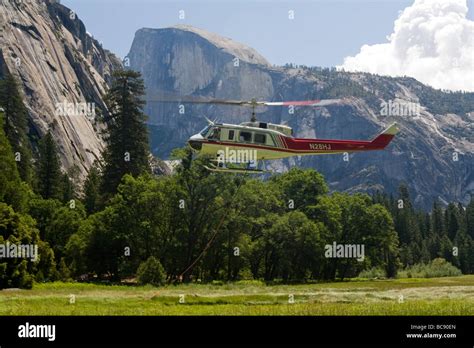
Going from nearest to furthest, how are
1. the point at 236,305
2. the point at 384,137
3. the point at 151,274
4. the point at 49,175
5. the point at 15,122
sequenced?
1. the point at 236,305
2. the point at 384,137
3. the point at 151,274
4. the point at 15,122
5. the point at 49,175

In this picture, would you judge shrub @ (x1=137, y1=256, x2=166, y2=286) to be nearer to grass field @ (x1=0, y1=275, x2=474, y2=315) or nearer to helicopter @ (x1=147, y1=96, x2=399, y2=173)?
grass field @ (x1=0, y1=275, x2=474, y2=315)

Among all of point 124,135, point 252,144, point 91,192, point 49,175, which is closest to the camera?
point 252,144

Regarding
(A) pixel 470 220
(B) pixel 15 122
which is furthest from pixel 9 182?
(A) pixel 470 220

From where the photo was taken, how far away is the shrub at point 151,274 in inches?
2254

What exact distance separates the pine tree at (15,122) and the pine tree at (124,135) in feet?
34.6

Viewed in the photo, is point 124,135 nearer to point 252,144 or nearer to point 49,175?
point 49,175

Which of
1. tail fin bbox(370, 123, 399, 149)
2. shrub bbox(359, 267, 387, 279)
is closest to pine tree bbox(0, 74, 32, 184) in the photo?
shrub bbox(359, 267, 387, 279)

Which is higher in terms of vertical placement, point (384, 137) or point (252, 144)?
point (384, 137)

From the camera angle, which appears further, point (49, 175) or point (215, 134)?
point (49, 175)

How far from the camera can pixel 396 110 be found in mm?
39531

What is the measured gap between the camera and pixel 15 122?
272 ft

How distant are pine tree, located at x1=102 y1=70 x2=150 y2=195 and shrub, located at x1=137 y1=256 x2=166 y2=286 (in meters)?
24.3

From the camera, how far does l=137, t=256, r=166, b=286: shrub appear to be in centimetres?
5725

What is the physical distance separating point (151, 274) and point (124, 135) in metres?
28.2
